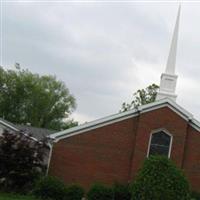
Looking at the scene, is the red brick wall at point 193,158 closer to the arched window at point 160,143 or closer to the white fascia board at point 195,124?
the white fascia board at point 195,124

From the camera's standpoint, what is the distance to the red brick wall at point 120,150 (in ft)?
90.6

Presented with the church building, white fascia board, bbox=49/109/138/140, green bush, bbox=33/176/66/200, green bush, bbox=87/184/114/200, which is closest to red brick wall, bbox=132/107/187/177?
the church building

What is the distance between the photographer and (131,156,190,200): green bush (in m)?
20.6

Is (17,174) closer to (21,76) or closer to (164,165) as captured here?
(164,165)

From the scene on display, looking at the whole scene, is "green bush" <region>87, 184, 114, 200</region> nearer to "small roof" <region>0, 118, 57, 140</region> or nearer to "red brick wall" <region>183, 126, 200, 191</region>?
"small roof" <region>0, 118, 57, 140</region>

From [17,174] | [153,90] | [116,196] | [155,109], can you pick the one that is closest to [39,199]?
[17,174]

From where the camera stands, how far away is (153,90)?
192 ft

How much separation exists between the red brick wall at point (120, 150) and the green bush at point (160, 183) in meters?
6.43

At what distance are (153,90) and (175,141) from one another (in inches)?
1185

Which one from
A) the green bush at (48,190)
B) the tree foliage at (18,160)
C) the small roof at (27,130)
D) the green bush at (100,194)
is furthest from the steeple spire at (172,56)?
the green bush at (48,190)

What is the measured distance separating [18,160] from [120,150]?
19.4 feet

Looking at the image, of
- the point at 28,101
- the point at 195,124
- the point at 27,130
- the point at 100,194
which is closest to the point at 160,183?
the point at 100,194

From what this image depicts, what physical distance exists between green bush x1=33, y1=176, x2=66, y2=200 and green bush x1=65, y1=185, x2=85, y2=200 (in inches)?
9.4

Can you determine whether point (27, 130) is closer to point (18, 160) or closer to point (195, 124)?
point (18, 160)
